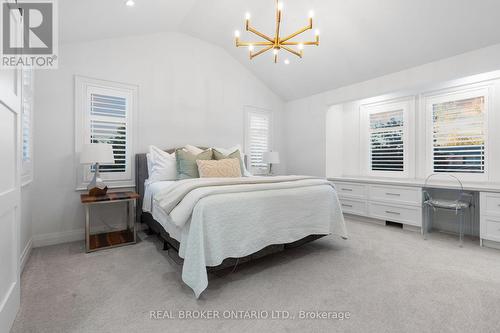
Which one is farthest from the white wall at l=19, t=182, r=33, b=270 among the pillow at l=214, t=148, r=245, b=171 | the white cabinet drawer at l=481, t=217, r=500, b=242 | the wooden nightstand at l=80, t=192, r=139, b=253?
the white cabinet drawer at l=481, t=217, r=500, b=242

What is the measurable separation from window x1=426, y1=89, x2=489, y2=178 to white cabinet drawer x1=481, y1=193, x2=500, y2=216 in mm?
661

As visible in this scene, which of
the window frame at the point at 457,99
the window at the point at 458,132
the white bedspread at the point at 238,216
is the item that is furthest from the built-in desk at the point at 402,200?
the white bedspread at the point at 238,216

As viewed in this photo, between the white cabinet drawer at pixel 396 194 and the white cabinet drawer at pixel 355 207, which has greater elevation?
the white cabinet drawer at pixel 396 194

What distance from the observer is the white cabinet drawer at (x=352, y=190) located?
4.23m

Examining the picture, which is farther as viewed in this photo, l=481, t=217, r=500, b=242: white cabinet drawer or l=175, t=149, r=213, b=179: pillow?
l=175, t=149, r=213, b=179: pillow

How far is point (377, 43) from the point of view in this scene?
11.4ft

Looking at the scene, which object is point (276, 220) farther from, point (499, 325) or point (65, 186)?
point (65, 186)

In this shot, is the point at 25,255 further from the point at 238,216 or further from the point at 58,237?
the point at 238,216

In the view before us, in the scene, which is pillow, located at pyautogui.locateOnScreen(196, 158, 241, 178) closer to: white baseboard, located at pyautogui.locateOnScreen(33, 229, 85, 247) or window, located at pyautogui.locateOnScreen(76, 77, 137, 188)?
window, located at pyautogui.locateOnScreen(76, 77, 137, 188)

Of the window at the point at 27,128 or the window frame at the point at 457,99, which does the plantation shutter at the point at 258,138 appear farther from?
the window at the point at 27,128

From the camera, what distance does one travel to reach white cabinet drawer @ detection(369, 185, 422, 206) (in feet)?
11.8

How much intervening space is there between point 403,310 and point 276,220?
1.17m

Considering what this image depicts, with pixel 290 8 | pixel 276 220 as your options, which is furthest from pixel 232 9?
pixel 276 220

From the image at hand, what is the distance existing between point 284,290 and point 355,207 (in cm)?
286
